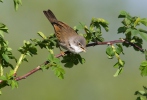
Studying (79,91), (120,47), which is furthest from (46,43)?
(79,91)

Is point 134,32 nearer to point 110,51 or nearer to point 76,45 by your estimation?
point 110,51

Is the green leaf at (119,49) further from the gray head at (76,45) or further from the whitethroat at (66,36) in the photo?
the whitethroat at (66,36)

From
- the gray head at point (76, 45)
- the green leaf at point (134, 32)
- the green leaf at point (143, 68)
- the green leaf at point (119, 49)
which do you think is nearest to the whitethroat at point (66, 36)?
the gray head at point (76, 45)

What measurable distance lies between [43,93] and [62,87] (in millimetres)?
643

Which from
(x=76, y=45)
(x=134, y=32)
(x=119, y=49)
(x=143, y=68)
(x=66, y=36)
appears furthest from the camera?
(x=66, y=36)

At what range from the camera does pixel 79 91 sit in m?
13.2

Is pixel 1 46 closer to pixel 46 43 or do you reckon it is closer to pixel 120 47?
pixel 46 43

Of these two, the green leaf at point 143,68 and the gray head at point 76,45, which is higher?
the gray head at point 76,45

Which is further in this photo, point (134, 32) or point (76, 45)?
point (76, 45)

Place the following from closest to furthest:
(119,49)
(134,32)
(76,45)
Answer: (134,32) → (119,49) → (76,45)

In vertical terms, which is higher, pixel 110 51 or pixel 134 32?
pixel 134 32

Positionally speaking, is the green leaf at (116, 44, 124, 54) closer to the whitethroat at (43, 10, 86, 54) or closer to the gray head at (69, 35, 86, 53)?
the gray head at (69, 35, 86, 53)

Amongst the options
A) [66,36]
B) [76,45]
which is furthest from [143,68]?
[66,36]

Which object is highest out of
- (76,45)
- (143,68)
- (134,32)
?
(76,45)
